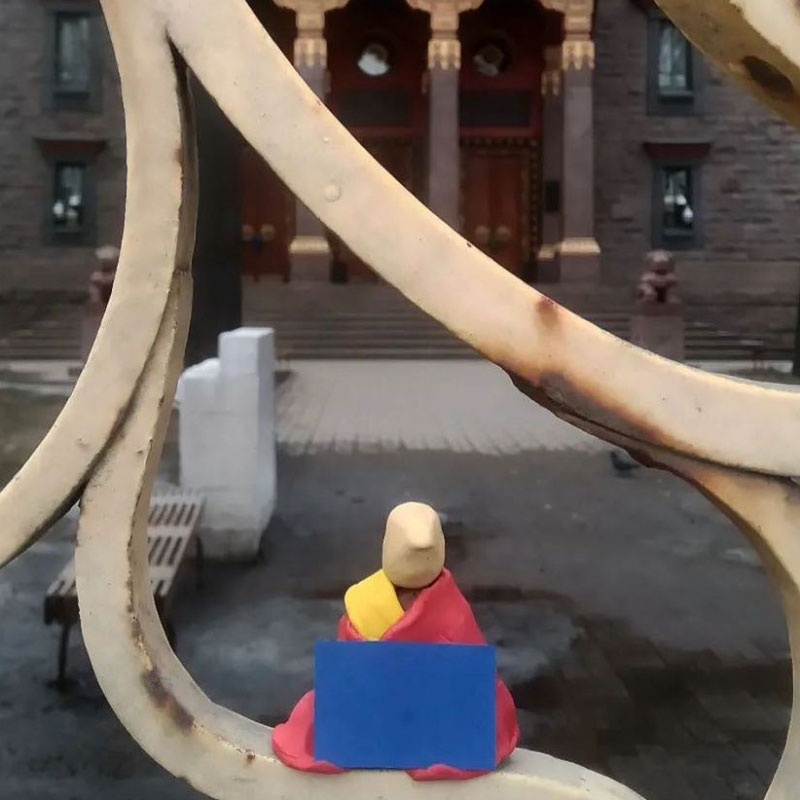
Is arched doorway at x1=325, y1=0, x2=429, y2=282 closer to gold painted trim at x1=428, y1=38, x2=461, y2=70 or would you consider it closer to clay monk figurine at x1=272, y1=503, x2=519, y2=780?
gold painted trim at x1=428, y1=38, x2=461, y2=70

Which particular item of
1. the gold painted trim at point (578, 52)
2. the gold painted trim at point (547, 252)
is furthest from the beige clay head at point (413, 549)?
the gold painted trim at point (578, 52)

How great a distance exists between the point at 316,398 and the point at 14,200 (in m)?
14.0

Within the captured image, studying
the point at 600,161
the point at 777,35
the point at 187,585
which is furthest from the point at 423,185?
the point at 777,35

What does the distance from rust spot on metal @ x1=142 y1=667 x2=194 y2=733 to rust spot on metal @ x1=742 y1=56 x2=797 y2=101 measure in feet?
5.95

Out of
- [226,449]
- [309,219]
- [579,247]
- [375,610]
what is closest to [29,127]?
[309,219]

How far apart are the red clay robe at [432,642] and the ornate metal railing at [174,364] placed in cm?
3

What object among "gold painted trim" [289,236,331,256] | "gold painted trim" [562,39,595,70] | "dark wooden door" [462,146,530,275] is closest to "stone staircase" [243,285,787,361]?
"gold painted trim" [289,236,331,256]

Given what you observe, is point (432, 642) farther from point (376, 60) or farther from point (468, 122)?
point (376, 60)

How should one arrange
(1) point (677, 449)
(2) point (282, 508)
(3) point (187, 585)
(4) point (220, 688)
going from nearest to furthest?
(1) point (677, 449) → (4) point (220, 688) → (3) point (187, 585) → (2) point (282, 508)

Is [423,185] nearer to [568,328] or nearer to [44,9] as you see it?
[44,9]

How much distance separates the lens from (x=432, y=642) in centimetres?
212

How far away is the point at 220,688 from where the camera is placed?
4.21m

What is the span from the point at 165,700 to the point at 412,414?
938 centimetres

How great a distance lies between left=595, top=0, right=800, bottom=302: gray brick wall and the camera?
2369 centimetres
